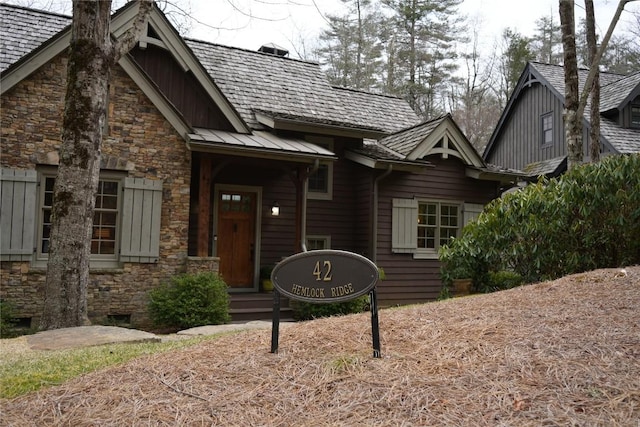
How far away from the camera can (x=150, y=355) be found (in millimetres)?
4770

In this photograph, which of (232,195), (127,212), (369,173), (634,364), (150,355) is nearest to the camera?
(634,364)

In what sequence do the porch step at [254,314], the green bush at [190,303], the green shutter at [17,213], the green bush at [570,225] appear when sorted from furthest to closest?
the porch step at [254,314] → the green bush at [190,303] → the green shutter at [17,213] → the green bush at [570,225]

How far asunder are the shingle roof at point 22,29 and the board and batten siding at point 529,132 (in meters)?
17.3

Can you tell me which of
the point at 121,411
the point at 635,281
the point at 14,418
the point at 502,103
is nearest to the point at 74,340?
the point at 14,418

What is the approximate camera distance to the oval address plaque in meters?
4.24

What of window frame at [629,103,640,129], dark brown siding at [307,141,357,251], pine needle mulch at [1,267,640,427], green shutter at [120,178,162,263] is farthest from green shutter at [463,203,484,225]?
pine needle mulch at [1,267,640,427]

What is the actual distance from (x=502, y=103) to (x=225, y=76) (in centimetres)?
2240

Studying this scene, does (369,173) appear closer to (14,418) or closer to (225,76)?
(225,76)

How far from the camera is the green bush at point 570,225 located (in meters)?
8.68

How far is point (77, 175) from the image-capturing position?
26.5ft

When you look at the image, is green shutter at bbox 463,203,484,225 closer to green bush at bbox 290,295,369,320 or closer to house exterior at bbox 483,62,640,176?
green bush at bbox 290,295,369,320

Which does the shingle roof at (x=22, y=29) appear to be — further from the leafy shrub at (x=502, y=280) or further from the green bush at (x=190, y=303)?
the leafy shrub at (x=502, y=280)

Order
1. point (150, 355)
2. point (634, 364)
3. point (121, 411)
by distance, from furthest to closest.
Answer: point (150, 355) → point (634, 364) → point (121, 411)

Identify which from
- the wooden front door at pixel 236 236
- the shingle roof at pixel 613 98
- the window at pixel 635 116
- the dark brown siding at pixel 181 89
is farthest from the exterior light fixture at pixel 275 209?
the window at pixel 635 116
